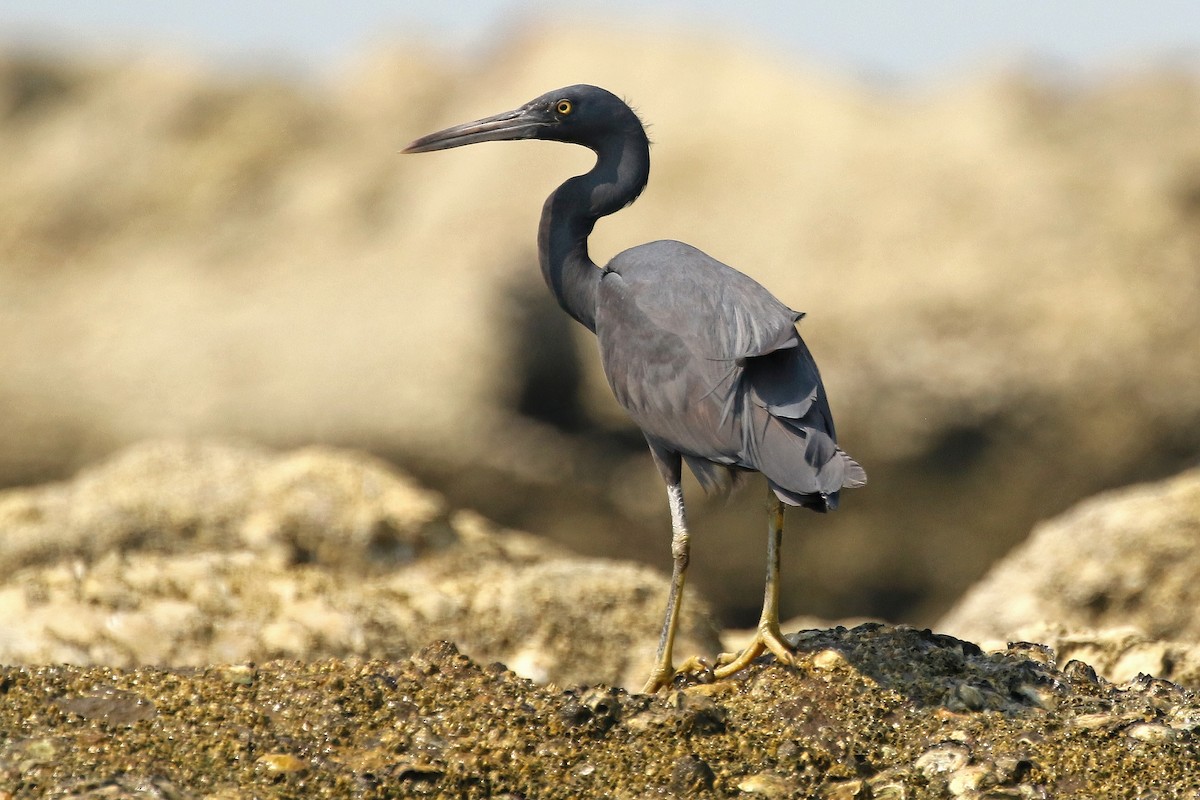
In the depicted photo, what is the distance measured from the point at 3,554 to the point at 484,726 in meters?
4.89

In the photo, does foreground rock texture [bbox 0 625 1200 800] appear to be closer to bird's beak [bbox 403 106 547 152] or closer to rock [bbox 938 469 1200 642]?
bird's beak [bbox 403 106 547 152]

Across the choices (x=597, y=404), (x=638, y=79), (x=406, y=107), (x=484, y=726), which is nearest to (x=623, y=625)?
(x=484, y=726)

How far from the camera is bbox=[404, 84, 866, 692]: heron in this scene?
5.96 metres

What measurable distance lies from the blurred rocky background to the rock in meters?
0.11

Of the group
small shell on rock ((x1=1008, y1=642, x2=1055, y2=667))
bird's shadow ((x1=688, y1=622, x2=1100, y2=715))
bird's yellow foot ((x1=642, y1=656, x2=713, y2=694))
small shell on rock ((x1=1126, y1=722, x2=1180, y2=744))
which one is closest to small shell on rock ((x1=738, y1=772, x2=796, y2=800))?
bird's shadow ((x1=688, y1=622, x2=1100, y2=715))

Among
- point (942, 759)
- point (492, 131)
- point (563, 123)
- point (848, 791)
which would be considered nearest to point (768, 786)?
point (848, 791)

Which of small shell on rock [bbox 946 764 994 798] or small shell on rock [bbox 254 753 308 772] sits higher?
small shell on rock [bbox 946 764 994 798]

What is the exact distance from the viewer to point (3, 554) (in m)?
9.02

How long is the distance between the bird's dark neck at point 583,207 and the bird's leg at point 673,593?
1.06m

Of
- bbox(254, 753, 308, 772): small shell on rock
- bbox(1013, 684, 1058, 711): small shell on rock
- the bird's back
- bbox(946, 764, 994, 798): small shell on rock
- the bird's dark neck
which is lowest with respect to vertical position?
bbox(254, 753, 308, 772): small shell on rock

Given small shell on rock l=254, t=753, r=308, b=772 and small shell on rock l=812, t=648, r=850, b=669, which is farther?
small shell on rock l=812, t=648, r=850, b=669

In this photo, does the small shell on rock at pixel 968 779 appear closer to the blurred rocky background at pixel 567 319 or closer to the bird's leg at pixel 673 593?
the bird's leg at pixel 673 593

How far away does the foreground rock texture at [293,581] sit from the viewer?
25.6 ft

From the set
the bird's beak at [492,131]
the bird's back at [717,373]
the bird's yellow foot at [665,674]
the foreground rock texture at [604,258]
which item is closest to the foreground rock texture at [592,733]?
the bird's yellow foot at [665,674]
